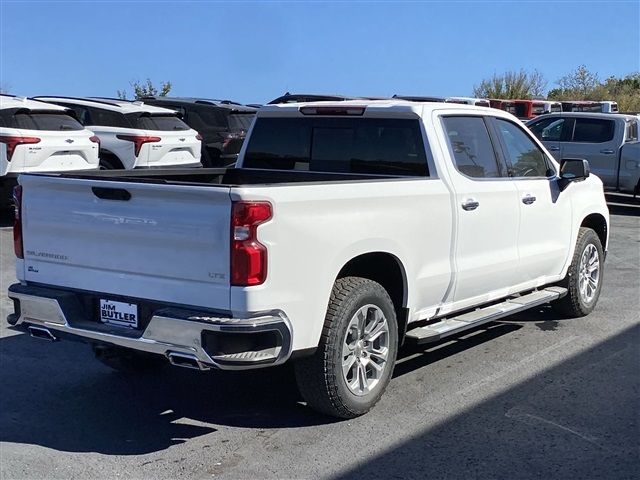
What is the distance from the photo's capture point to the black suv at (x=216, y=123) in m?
15.8

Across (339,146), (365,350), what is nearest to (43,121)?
(339,146)

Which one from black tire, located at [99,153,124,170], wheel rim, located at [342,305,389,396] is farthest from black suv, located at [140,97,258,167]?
wheel rim, located at [342,305,389,396]

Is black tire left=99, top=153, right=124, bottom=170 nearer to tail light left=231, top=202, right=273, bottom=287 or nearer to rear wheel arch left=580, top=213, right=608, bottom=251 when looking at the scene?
rear wheel arch left=580, top=213, right=608, bottom=251

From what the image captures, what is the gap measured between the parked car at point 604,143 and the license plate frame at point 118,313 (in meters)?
13.1

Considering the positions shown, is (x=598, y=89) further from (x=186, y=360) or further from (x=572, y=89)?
(x=186, y=360)

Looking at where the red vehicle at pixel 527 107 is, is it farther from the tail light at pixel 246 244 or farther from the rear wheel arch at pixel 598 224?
the tail light at pixel 246 244

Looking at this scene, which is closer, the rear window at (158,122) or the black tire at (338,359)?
the black tire at (338,359)

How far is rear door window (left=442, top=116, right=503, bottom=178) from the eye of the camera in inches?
232

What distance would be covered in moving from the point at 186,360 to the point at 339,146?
7.96ft

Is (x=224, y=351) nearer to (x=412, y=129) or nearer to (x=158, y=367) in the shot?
(x=158, y=367)

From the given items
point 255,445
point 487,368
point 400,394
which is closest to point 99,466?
point 255,445

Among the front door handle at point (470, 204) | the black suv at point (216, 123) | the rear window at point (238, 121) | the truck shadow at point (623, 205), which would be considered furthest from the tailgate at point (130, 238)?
the truck shadow at point (623, 205)

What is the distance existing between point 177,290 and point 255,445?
3.41 feet

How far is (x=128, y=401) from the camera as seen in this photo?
5.34 meters
